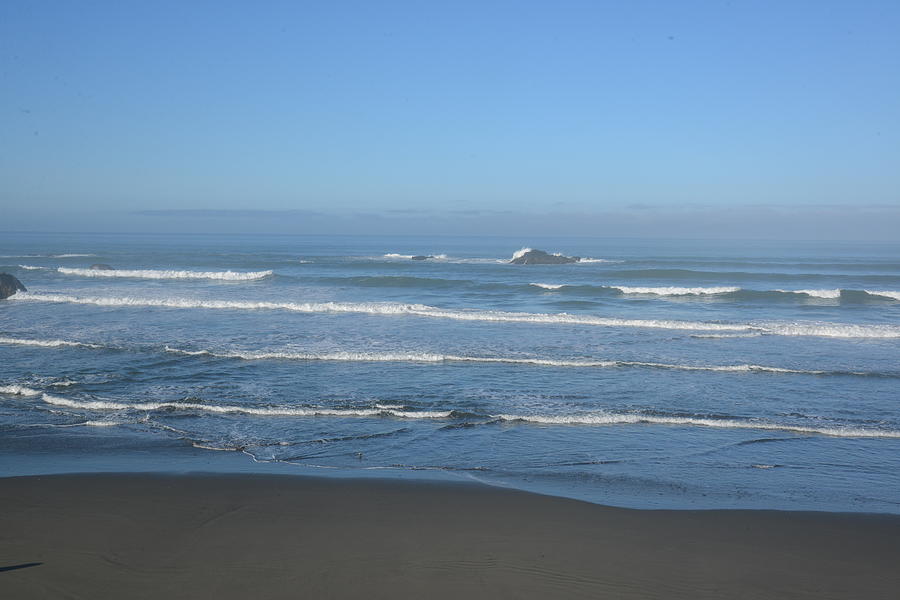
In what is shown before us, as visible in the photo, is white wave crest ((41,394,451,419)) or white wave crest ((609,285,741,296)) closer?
white wave crest ((41,394,451,419))

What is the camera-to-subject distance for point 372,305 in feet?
71.2

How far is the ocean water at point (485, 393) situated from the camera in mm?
6863

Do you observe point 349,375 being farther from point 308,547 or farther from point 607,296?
Answer: point 607,296

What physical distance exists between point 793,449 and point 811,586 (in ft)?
11.1

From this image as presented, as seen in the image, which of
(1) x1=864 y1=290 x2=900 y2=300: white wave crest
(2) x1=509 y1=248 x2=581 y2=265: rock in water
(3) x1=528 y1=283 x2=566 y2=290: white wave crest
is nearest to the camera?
(1) x1=864 y1=290 x2=900 y2=300: white wave crest

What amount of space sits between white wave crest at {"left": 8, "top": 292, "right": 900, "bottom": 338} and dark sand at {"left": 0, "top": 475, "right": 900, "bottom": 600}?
12676 millimetres

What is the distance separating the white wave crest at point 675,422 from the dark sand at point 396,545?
2581 millimetres

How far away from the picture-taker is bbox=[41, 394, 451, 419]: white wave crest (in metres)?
8.80

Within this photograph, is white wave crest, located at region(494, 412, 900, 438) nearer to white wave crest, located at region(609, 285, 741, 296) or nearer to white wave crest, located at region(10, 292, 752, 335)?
white wave crest, located at region(10, 292, 752, 335)

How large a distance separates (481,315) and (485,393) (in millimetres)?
9787

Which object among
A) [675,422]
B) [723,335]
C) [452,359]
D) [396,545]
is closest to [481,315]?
[723,335]

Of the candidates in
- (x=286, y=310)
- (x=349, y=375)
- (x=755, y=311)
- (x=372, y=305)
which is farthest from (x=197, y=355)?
(x=755, y=311)

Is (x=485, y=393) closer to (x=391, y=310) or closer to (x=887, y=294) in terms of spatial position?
(x=391, y=310)

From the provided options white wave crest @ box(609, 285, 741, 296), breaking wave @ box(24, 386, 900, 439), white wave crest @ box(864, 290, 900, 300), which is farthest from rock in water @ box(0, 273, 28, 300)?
white wave crest @ box(864, 290, 900, 300)
